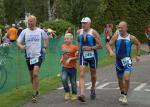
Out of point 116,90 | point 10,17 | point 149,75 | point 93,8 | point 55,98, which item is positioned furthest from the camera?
point 10,17

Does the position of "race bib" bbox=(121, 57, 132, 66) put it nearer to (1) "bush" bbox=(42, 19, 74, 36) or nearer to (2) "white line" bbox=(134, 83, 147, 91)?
(2) "white line" bbox=(134, 83, 147, 91)

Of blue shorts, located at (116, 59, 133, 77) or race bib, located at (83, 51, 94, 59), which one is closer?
blue shorts, located at (116, 59, 133, 77)

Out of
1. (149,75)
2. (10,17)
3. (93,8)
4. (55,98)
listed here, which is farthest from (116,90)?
(10,17)

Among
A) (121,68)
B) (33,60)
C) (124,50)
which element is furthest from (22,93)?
(124,50)

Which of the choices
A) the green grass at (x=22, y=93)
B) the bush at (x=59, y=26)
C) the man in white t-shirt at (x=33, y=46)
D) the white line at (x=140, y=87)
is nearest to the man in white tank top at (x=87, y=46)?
the man in white t-shirt at (x=33, y=46)

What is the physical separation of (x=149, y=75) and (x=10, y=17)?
58.5 metres

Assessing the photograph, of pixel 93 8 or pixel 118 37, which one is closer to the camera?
pixel 118 37

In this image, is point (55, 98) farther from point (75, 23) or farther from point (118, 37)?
point (75, 23)

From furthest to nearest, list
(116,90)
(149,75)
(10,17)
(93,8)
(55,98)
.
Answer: (10,17) < (93,8) < (149,75) < (116,90) < (55,98)

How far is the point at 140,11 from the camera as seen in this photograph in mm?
43500

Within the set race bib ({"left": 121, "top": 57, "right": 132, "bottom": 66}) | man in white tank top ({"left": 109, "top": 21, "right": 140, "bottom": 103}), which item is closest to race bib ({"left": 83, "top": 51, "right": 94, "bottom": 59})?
man in white tank top ({"left": 109, "top": 21, "right": 140, "bottom": 103})

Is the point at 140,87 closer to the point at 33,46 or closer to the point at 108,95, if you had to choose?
the point at 108,95

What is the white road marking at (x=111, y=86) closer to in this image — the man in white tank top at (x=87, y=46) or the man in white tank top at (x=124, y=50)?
the man in white tank top at (x=124, y=50)

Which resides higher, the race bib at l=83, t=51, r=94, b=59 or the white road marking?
the race bib at l=83, t=51, r=94, b=59
